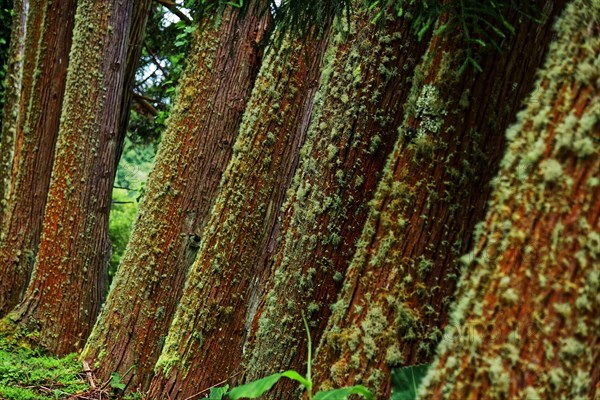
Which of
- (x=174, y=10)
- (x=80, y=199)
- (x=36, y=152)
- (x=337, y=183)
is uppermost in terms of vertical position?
(x=174, y=10)

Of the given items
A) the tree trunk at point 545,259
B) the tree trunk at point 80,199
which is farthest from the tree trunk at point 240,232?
the tree trunk at point 545,259

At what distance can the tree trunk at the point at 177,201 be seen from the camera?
4398mm

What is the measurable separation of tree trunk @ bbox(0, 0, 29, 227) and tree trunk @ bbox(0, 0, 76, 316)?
38.5 inches

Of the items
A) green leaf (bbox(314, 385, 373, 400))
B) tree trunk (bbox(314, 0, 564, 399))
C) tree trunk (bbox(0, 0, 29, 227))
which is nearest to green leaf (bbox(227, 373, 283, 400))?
green leaf (bbox(314, 385, 373, 400))

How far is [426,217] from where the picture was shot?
2062mm

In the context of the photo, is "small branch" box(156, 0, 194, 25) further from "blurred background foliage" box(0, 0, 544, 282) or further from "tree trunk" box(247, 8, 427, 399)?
"tree trunk" box(247, 8, 427, 399)

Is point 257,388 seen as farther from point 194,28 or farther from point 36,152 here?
point 36,152

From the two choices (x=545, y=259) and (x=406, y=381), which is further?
(x=406, y=381)

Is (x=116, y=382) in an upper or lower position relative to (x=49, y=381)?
upper

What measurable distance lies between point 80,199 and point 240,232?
2.10 metres

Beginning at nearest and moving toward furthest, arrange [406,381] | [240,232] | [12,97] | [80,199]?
[406,381] → [240,232] → [80,199] → [12,97]

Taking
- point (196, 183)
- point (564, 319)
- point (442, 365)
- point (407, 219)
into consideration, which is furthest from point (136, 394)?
point (564, 319)

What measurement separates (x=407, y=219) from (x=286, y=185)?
1.97 m

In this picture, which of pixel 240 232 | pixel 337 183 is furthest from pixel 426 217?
pixel 240 232
